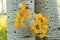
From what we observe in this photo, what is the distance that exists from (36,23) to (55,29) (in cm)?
20

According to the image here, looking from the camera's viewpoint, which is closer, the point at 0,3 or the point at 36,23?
the point at 36,23

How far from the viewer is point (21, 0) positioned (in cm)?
120

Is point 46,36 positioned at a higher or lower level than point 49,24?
lower

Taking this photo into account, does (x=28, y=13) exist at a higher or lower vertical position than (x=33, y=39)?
higher

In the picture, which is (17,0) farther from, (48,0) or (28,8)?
(48,0)

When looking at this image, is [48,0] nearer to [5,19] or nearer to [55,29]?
[55,29]

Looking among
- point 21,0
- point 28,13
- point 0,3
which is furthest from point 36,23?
point 0,3

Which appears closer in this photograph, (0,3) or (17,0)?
(17,0)

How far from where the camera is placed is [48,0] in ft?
4.08

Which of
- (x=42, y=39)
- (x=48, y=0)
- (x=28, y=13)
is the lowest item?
(x=42, y=39)

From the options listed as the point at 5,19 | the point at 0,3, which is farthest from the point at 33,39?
the point at 0,3

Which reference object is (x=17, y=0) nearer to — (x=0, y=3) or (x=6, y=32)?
(x=0, y=3)

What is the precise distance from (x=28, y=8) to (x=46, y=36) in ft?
1.02

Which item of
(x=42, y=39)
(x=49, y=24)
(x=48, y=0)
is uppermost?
(x=48, y=0)
